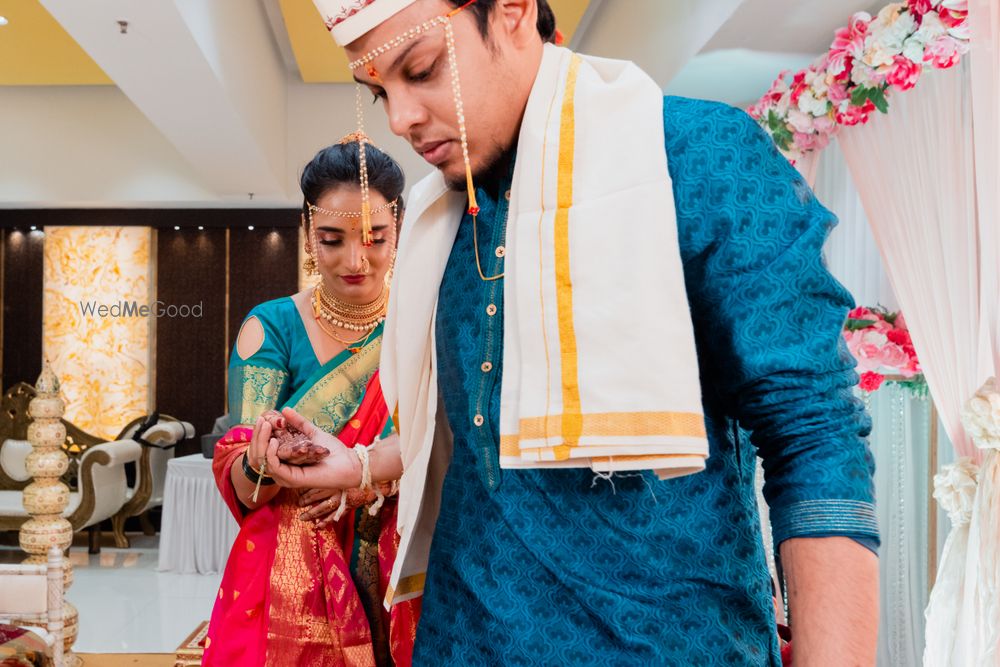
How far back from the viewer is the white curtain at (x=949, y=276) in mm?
2273

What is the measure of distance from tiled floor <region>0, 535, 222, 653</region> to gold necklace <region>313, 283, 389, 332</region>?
3.23 m

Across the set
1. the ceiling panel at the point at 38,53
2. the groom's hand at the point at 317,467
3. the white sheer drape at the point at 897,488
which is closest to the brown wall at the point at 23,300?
the ceiling panel at the point at 38,53

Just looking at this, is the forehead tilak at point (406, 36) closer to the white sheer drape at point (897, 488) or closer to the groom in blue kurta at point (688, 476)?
the groom in blue kurta at point (688, 476)

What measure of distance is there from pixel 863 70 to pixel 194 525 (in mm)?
5133

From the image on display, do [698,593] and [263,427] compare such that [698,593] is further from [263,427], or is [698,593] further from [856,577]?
[263,427]

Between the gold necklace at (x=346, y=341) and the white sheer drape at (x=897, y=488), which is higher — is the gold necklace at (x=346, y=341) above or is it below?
above

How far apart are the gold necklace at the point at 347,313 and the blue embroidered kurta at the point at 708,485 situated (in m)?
0.91

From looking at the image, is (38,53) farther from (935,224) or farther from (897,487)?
(897,487)

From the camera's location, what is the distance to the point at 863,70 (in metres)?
2.97

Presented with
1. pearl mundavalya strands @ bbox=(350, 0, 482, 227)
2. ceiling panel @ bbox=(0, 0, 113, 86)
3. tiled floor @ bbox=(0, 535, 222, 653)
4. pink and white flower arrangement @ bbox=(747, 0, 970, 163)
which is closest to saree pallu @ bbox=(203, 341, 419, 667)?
pearl mundavalya strands @ bbox=(350, 0, 482, 227)

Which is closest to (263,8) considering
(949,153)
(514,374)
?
(949,153)

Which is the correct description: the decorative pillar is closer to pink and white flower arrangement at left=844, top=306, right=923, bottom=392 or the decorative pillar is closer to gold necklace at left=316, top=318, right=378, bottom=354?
gold necklace at left=316, top=318, right=378, bottom=354

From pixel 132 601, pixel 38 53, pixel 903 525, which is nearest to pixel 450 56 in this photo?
pixel 903 525

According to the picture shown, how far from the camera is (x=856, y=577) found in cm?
67
